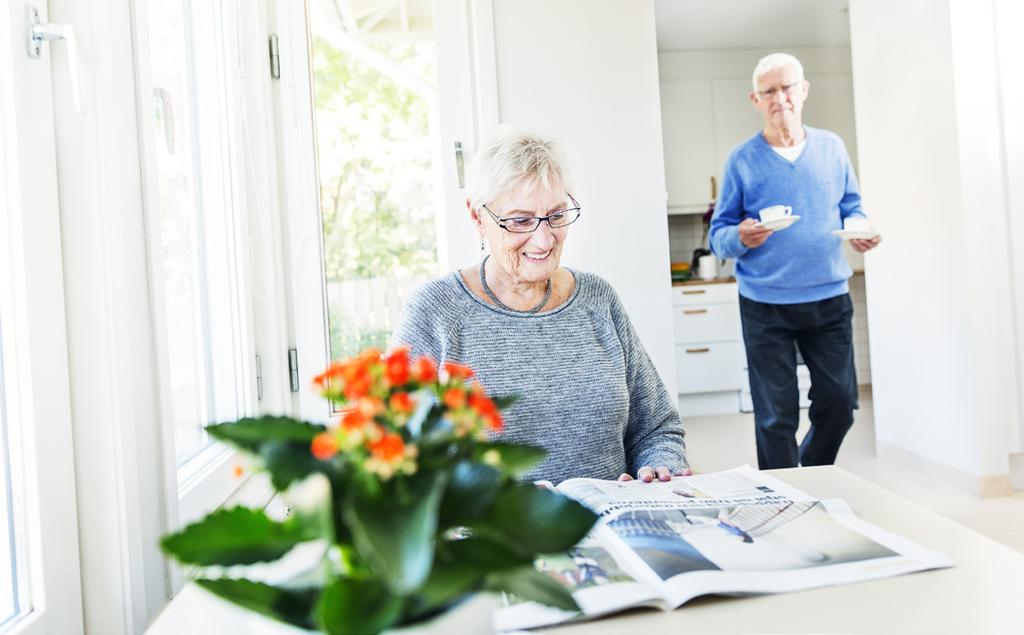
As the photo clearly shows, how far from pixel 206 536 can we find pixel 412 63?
2284mm

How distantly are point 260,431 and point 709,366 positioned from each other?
5.00 metres

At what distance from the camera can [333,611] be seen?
418 mm

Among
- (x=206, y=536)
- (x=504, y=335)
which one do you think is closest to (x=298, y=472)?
(x=206, y=536)

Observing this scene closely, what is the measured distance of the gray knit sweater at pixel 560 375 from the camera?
144cm

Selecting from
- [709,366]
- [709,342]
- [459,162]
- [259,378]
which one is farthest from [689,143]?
[259,378]

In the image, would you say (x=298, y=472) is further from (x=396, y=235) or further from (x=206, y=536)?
(x=396, y=235)

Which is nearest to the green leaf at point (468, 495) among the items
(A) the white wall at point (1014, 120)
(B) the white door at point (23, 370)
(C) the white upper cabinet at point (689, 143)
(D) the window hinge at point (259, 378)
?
(B) the white door at point (23, 370)

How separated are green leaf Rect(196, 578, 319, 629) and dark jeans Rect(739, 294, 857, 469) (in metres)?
2.51

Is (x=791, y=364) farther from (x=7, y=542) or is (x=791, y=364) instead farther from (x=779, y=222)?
(x=7, y=542)

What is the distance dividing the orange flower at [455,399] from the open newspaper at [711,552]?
0.32 meters

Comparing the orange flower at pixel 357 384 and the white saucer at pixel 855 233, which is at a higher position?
the white saucer at pixel 855 233

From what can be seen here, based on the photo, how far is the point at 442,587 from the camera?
42 cm

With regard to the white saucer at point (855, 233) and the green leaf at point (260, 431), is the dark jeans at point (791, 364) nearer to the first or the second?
the white saucer at point (855, 233)

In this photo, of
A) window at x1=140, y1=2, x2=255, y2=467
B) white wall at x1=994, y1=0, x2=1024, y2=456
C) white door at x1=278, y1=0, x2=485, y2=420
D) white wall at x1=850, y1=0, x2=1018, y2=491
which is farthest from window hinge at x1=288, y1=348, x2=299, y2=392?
white wall at x1=994, y1=0, x2=1024, y2=456
